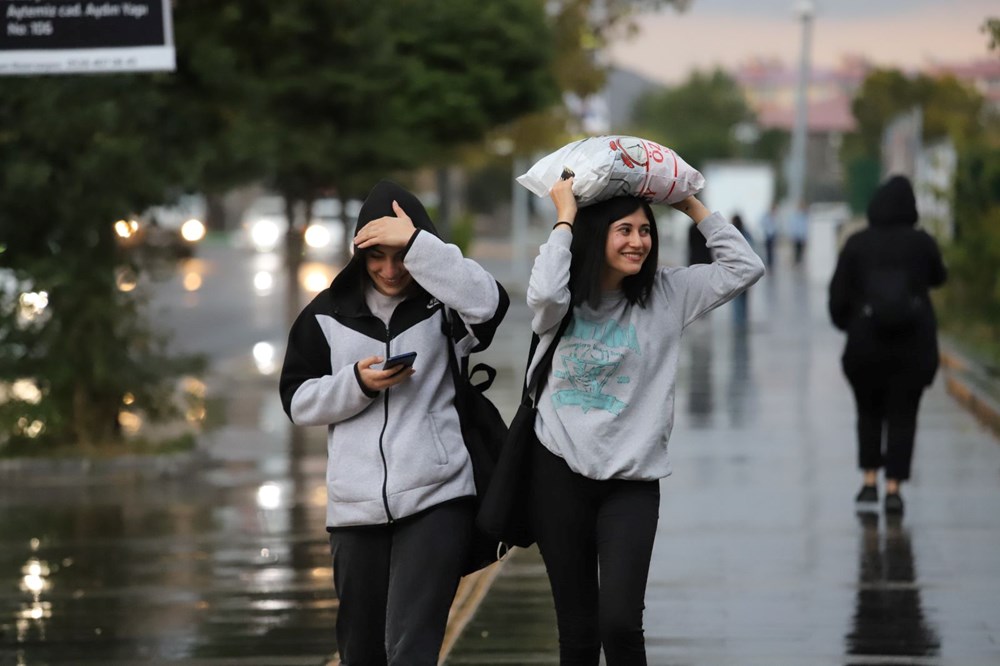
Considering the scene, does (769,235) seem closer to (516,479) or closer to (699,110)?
(516,479)

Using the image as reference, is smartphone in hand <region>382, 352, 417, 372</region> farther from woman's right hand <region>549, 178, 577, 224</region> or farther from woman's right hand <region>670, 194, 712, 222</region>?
woman's right hand <region>670, 194, 712, 222</region>

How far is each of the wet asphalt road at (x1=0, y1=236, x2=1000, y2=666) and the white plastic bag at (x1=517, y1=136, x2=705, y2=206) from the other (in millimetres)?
2158

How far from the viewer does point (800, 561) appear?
8312mm

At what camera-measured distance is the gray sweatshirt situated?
4.83 meters

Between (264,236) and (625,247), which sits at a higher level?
(625,247)

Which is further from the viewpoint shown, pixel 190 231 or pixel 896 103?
pixel 896 103

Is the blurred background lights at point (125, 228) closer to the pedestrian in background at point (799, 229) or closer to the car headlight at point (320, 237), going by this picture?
the pedestrian in background at point (799, 229)

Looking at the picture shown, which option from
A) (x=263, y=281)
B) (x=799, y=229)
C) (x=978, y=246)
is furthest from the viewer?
(x=799, y=229)

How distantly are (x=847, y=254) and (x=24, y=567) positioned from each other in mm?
4354

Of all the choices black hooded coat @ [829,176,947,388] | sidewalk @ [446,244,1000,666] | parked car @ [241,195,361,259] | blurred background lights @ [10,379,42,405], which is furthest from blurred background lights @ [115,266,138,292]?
parked car @ [241,195,361,259]

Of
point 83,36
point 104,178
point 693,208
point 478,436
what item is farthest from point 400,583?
point 104,178

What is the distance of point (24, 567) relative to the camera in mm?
8680

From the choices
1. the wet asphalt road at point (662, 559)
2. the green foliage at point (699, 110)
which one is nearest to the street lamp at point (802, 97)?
the wet asphalt road at point (662, 559)

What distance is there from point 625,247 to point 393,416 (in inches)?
30.3
